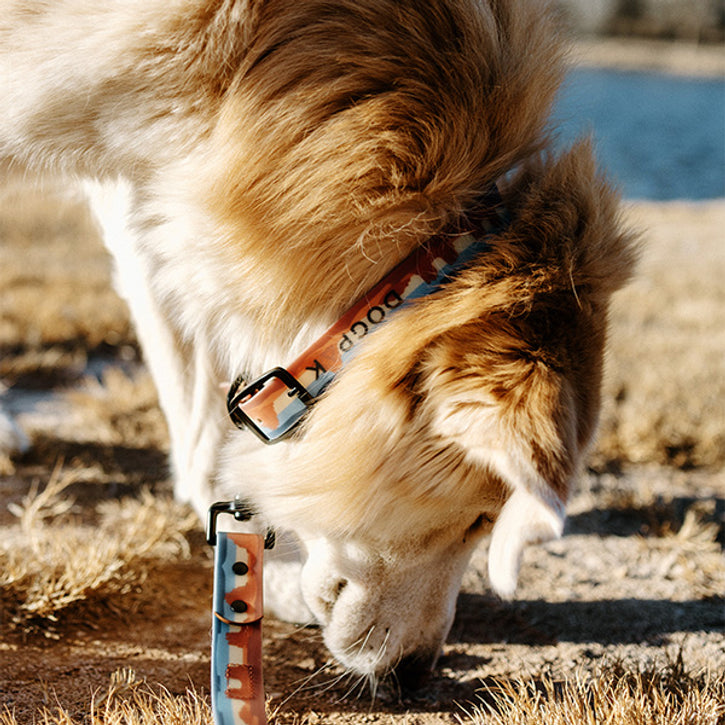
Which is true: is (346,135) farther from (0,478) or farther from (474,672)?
(0,478)

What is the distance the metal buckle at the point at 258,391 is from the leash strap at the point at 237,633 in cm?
22

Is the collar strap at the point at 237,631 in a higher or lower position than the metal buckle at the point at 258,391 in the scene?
lower

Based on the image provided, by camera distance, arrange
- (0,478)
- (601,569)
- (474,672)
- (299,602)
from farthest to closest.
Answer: (0,478) < (601,569) < (299,602) < (474,672)

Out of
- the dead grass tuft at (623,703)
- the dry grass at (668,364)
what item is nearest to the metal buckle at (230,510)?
the dead grass tuft at (623,703)

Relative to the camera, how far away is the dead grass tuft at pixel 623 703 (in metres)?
1.38

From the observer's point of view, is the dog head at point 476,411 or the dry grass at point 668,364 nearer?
the dog head at point 476,411

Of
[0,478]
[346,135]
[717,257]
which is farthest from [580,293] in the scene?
[717,257]

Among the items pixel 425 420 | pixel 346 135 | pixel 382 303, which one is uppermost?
pixel 346 135

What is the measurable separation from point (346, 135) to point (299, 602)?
1.22 meters

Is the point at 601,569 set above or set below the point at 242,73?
below

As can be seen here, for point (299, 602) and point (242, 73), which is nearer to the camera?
point (242, 73)

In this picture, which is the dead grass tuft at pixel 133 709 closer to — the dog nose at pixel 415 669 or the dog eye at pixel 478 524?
the dog nose at pixel 415 669

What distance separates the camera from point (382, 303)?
137cm

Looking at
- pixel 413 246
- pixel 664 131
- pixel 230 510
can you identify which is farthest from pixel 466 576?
pixel 664 131
